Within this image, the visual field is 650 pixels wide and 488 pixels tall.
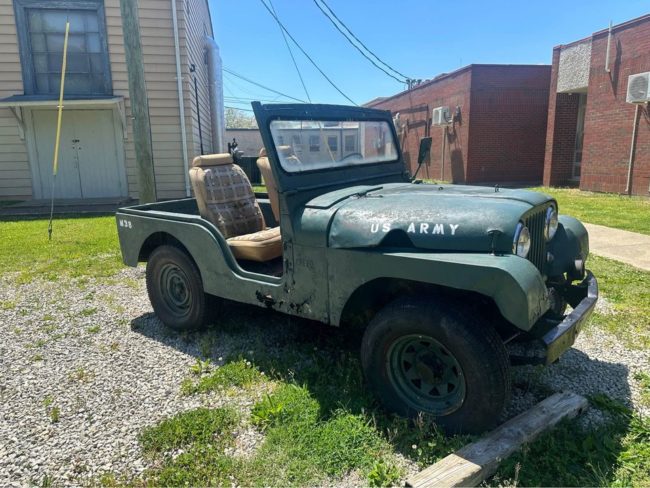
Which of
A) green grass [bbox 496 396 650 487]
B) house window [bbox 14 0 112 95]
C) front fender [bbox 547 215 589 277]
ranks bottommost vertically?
green grass [bbox 496 396 650 487]

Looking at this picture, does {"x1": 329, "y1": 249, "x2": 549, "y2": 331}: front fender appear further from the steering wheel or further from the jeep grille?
the steering wheel

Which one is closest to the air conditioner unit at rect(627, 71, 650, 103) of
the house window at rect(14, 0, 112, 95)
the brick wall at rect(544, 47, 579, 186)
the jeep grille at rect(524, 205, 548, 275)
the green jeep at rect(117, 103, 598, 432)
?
the brick wall at rect(544, 47, 579, 186)

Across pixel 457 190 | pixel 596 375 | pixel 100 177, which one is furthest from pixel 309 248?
pixel 100 177

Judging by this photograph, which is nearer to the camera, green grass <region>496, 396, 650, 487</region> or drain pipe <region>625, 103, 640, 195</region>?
green grass <region>496, 396, 650, 487</region>

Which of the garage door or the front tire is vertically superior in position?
the garage door

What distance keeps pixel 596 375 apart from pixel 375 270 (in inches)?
72.0

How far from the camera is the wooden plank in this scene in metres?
2.13

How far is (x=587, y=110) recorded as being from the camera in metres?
14.2

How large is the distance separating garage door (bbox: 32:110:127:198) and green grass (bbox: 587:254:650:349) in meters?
10.8

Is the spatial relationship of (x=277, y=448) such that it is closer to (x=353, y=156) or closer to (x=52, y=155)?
(x=353, y=156)

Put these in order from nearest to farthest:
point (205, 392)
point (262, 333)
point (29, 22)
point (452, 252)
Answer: point (452, 252)
point (205, 392)
point (262, 333)
point (29, 22)

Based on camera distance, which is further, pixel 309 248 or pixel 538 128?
pixel 538 128

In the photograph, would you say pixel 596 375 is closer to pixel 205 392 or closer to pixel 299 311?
pixel 299 311

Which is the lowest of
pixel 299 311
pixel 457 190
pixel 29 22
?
pixel 299 311
